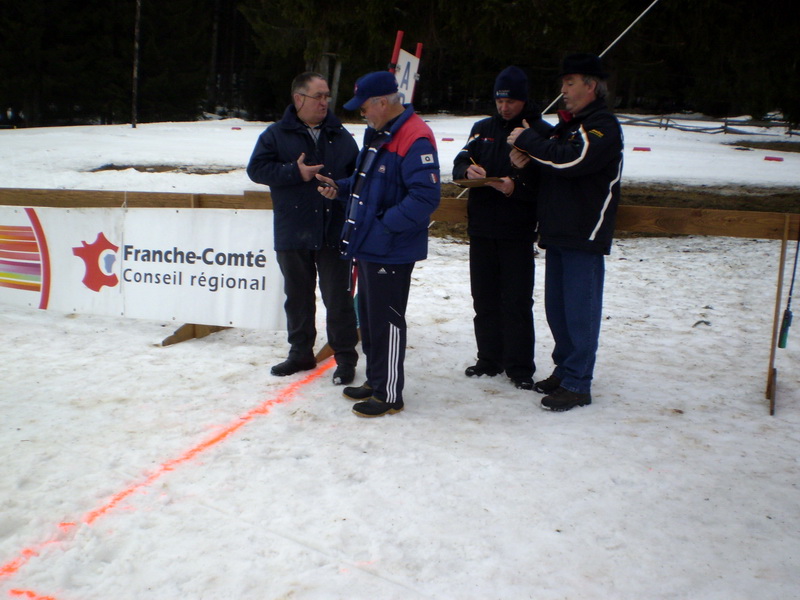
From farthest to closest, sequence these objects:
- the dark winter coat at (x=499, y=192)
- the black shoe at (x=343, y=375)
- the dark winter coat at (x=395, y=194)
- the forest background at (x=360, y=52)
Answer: the forest background at (x=360, y=52) → the black shoe at (x=343, y=375) → the dark winter coat at (x=499, y=192) → the dark winter coat at (x=395, y=194)

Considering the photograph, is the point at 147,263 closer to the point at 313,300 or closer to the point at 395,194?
the point at 313,300

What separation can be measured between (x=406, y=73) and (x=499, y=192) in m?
3.58

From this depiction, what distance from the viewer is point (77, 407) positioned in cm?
451

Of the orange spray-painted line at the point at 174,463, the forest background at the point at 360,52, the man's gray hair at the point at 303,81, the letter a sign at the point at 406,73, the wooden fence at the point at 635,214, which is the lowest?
the orange spray-painted line at the point at 174,463

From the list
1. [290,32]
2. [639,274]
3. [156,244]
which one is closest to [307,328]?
[156,244]

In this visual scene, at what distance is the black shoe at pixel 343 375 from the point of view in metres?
5.11

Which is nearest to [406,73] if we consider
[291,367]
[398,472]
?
[291,367]

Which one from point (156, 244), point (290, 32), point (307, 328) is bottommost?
point (307, 328)

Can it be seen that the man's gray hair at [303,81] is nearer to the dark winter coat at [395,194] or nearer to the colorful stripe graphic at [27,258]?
the dark winter coat at [395,194]

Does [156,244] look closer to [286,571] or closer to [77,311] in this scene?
[77,311]

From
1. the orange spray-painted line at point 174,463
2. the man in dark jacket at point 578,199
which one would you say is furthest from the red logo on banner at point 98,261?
the man in dark jacket at point 578,199

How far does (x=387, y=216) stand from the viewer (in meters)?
4.21

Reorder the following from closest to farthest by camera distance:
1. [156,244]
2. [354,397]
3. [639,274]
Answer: [354,397], [156,244], [639,274]

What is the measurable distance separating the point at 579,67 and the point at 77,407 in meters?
3.55
